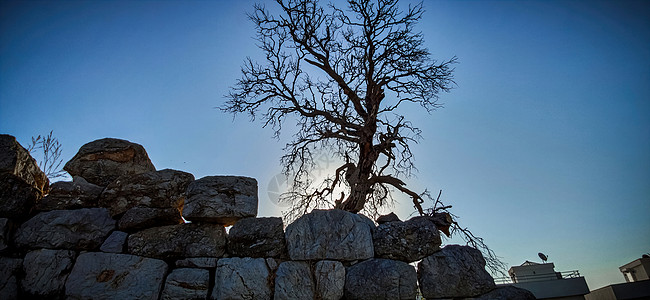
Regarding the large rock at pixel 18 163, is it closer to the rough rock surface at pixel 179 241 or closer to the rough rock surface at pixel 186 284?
the rough rock surface at pixel 179 241

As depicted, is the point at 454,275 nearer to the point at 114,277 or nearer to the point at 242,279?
the point at 242,279

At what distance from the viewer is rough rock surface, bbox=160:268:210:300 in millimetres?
2738

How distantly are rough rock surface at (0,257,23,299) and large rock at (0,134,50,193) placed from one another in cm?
81

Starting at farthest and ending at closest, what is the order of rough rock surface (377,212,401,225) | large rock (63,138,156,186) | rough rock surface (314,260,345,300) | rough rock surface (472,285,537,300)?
large rock (63,138,156,186)
rough rock surface (377,212,401,225)
rough rock surface (314,260,345,300)
rough rock surface (472,285,537,300)

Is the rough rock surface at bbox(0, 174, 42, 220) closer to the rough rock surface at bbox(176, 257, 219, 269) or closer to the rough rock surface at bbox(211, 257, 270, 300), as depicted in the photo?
the rough rock surface at bbox(176, 257, 219, 269)

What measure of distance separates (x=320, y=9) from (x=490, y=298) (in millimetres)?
4888

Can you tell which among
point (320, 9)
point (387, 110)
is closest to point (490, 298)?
point (387, 110)

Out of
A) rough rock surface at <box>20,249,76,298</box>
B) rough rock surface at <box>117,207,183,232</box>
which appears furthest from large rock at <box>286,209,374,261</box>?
rough rock surface at <box>20,249,76,298</box>

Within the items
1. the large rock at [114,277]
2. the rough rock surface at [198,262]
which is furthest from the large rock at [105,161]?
the rough rock surface at [198,262]

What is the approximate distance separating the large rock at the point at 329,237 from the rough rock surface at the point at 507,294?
3.46 ft

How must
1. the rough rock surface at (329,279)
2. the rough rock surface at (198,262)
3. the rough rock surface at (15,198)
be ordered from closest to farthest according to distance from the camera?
the rough rock surface at (329,279), the rough rock surface at (198,262), the rough rock surface at (15,198)

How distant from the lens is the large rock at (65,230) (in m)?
2.94

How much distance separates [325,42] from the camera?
5426 millimetres

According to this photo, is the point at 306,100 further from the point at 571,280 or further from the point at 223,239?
the point at 571,280
